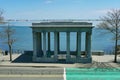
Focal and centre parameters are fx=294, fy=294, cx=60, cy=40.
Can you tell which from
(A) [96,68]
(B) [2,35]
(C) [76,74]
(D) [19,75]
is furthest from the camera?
(B) [2,35]

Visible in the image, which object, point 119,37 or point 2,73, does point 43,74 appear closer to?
point 2,73

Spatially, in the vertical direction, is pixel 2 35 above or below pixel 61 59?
above

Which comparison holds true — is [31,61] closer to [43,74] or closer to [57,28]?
[57,28]

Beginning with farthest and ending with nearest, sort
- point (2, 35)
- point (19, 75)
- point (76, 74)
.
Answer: point (2, 35)
point (76, 74)
point (19, 75)

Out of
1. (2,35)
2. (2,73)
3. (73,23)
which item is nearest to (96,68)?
(73,23)

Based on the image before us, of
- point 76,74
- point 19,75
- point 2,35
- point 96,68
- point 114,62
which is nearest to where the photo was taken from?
point 19,75

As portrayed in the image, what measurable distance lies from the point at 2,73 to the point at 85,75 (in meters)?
9.01

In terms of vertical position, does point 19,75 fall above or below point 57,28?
below

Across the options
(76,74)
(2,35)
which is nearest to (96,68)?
(76,74)

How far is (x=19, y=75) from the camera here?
30.6 m

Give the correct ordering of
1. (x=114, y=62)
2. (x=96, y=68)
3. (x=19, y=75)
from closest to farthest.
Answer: (x=19, y=75) → (x=96, y=68) → (x=114, y=62)

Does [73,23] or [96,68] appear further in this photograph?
[73,23]

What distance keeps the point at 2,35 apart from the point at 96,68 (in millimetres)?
20484

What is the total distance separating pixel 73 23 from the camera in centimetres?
4397
